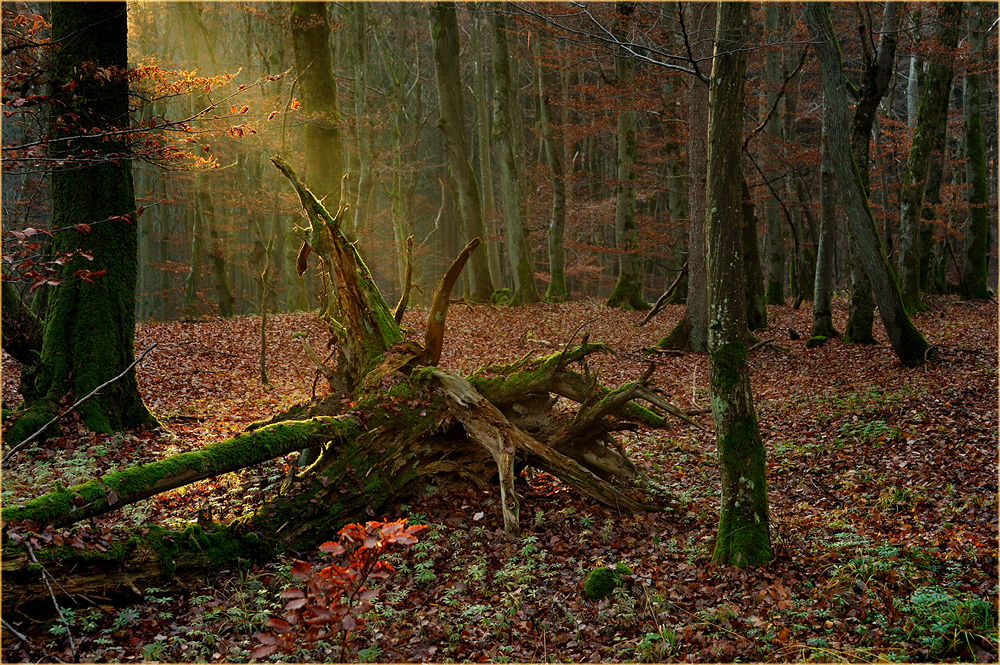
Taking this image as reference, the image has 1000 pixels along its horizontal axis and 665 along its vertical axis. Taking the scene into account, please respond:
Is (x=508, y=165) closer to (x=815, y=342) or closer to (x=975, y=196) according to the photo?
(x=815, y=342)

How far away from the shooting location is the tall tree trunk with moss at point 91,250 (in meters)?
7.34

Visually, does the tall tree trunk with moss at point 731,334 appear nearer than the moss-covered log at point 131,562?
No

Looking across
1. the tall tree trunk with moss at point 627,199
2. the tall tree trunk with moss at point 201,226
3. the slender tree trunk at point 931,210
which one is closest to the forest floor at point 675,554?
the tall tree trunk with moss at point 627,199

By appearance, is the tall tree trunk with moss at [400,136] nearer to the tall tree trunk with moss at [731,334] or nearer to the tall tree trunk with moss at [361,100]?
the tall tree trunk with moss at [361,100]

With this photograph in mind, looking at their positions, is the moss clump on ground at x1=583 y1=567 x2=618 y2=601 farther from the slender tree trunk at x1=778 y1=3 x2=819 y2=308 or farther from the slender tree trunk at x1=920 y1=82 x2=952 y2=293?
the slender tree trunk at x1=920 y1=82 x2=952 y2=293

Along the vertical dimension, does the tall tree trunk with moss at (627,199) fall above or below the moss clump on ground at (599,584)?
above

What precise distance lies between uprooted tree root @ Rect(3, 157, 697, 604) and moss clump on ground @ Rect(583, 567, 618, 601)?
1.03 metres

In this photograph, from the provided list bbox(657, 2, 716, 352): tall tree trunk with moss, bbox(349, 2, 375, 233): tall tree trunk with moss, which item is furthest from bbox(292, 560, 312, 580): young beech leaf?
bbox(349, 2, 375, 233): tall tree trunk with moss

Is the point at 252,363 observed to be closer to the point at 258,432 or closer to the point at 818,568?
the point at 258,432

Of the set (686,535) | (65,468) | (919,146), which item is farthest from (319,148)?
(919,146)

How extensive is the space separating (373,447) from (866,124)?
10.8 m

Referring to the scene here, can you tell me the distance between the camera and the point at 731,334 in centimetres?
512

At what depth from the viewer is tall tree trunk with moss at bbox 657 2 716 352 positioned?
41.6 ft

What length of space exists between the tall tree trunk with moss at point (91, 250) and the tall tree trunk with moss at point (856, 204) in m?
10.7
